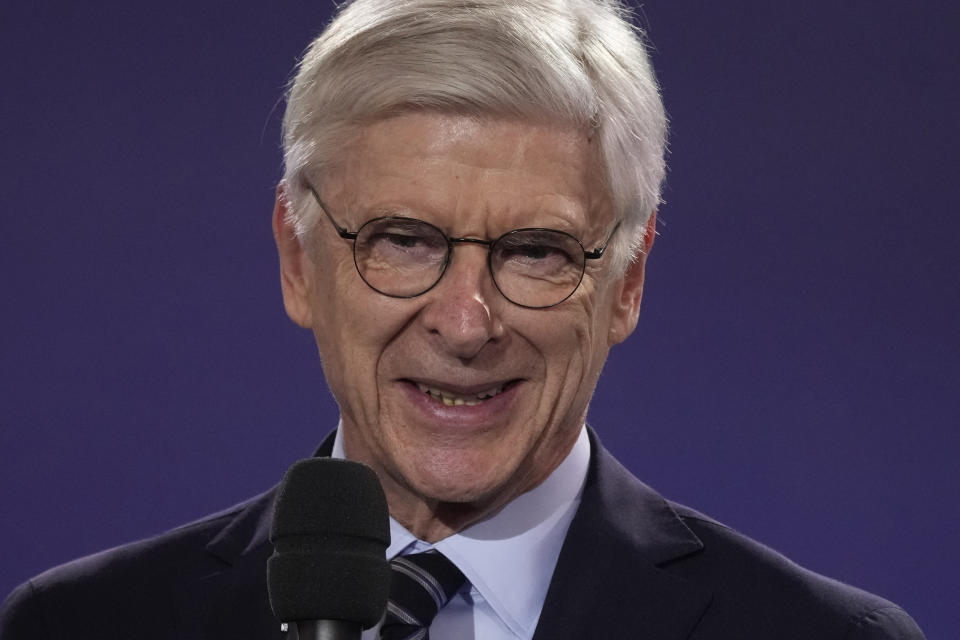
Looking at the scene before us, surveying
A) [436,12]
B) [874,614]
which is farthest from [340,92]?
[874,614]

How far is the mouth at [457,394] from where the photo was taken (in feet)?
5.65

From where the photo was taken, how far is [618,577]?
183 cm

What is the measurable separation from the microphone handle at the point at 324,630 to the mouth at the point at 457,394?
63 centimetres

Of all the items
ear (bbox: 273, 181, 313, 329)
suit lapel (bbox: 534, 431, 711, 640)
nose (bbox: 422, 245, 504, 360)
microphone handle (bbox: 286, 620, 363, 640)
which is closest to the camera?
microphone handle (bbox: 286, 620, 363, 640)

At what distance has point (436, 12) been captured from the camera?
68.4 inches

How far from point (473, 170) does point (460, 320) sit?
190mm

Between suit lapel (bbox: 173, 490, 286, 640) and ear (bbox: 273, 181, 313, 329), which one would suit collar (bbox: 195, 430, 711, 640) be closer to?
suit lapel (bbox: 173, 490, 286, 640)

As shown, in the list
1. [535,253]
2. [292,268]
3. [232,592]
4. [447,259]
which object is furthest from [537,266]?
[232,592]

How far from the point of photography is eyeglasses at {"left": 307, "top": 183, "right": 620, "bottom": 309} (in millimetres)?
1686

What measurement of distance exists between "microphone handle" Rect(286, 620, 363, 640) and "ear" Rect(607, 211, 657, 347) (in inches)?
33.6

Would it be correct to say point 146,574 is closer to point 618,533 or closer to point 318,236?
point 318,236

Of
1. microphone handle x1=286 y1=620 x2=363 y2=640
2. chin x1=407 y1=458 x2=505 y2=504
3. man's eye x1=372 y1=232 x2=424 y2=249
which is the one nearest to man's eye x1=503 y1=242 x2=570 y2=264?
man's eye x1=372 y1=232 x2=424 y2=249

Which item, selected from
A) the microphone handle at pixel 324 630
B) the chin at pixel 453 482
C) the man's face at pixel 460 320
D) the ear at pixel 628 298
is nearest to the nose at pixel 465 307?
the man's face at pixel 460 320

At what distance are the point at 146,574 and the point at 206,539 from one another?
10 centimetres
